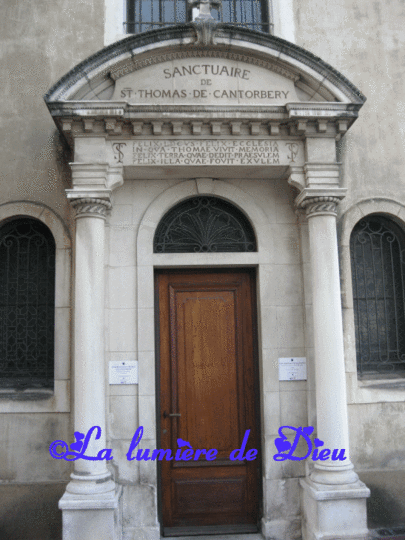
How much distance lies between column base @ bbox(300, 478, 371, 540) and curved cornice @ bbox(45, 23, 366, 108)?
13.7 ft

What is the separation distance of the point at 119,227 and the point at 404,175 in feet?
12.4

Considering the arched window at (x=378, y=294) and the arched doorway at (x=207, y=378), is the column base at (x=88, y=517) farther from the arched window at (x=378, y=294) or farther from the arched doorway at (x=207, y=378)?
the arched window at (x=378, y=294)

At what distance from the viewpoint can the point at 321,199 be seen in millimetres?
5496

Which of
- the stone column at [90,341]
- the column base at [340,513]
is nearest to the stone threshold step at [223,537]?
the column base at [340,513]

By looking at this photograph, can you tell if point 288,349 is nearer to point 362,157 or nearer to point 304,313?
point 304,313

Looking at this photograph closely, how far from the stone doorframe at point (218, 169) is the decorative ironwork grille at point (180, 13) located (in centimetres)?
155

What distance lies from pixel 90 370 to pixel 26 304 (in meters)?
1.52

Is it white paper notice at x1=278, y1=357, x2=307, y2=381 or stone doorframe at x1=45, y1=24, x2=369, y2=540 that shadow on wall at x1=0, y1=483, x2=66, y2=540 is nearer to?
stone doorframe at x1=45, y1=24, x2=369, y2=540

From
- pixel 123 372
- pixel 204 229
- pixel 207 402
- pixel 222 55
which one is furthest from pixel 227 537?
pixel 222 55

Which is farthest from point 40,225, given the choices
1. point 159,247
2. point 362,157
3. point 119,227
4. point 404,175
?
point 404,175

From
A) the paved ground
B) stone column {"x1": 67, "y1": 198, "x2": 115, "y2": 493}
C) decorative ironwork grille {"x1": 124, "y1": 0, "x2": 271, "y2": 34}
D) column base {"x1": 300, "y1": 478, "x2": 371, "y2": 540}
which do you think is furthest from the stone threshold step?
decorative ironwork grille {"x1": 124, "y1": 0, "x2": 271, "y2": 34}

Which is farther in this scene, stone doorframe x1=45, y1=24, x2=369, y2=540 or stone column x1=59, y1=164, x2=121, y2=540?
stone doorframe x1=45, y1=24, x2=369, y2=540

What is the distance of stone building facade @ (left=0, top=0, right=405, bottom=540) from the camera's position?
5.34 metres

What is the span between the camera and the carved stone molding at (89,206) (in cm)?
532
